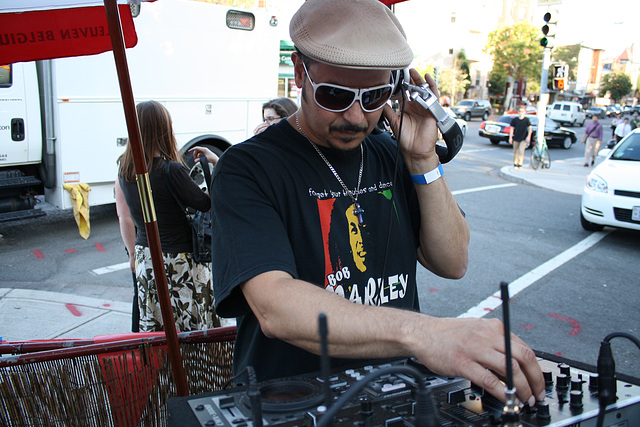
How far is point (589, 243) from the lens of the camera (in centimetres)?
811

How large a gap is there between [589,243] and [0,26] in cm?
804

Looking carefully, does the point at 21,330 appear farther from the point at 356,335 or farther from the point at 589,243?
the point at 589,243

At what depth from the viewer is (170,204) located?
12.1 ft

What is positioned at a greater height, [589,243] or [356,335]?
[356,335]

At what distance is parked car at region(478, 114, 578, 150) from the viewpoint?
24203mm

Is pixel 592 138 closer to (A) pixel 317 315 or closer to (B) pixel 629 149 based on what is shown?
(B) pixel 629 149

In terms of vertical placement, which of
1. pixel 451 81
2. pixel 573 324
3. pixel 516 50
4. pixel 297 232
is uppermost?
pixel 516 50

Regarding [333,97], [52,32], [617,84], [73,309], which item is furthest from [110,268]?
→ [617,84]

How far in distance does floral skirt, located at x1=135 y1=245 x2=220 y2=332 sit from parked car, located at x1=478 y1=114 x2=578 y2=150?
2255 centimetres

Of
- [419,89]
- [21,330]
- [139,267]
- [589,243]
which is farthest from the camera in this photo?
[589,243]

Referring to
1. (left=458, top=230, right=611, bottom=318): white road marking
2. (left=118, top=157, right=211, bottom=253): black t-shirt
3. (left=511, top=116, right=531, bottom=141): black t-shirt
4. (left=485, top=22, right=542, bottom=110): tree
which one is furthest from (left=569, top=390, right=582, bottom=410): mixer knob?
(left=485, top=22, right=542, bottom=110): tree

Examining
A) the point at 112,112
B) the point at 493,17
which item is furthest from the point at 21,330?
the point at 493,17

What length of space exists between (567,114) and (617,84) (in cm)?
5002

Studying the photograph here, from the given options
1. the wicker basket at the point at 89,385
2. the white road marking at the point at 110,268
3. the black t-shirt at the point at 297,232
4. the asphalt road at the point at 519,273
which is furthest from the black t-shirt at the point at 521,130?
the wicker basket at the point at 89,385
